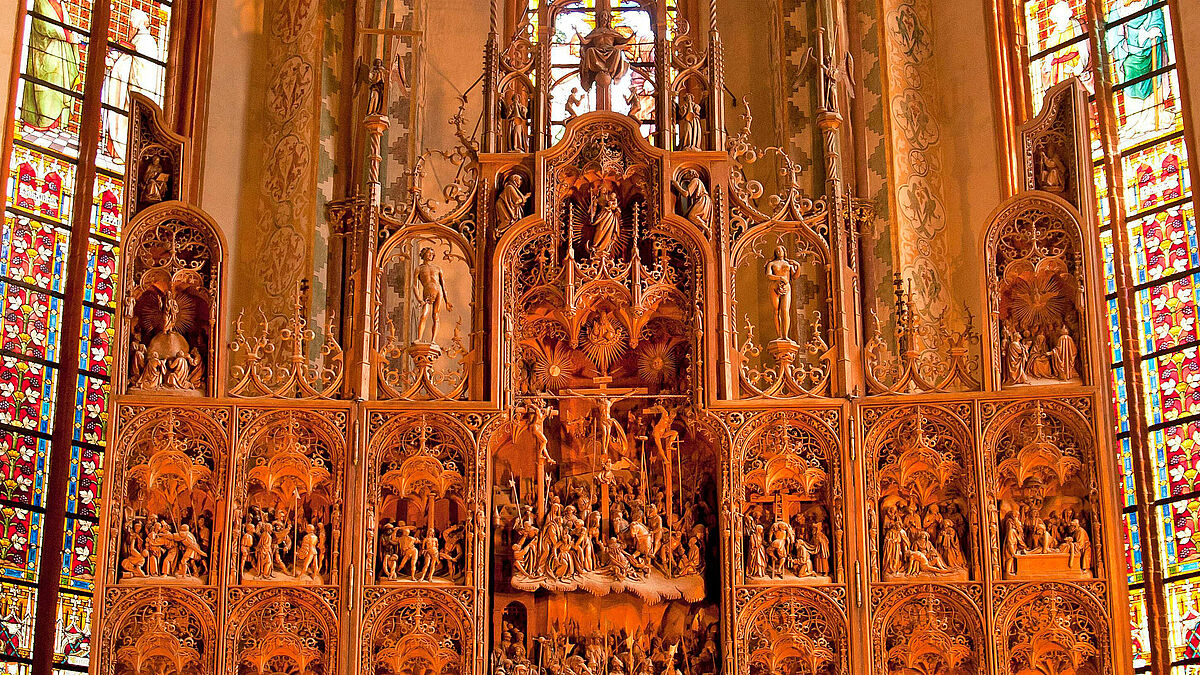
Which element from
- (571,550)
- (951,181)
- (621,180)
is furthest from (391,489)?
(951,181)

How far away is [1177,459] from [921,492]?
238cm

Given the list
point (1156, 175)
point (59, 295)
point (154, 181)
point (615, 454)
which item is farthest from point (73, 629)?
point (1156, 175)

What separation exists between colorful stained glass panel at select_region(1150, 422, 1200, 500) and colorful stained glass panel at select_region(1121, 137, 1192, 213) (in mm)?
1804

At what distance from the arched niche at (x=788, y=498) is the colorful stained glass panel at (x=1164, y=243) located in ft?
10.8

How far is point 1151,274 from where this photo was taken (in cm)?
1530

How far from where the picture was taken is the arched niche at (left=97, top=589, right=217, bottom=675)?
13.1 metres

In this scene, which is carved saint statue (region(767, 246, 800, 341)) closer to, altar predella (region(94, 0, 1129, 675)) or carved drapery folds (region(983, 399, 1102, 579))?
altar predella (region(94, 0, 1129, 675))

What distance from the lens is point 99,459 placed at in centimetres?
1543

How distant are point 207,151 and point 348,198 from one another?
1269 millimetres

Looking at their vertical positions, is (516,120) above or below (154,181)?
above

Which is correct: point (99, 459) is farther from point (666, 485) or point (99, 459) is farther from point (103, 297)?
point (666, 485)

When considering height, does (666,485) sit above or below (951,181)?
below

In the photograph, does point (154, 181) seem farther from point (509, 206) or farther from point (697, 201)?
point (697, 201)

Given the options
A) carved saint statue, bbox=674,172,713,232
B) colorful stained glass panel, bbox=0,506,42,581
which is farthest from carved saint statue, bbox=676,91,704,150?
colorful stained glass panel, bbox=0,506,42,581
